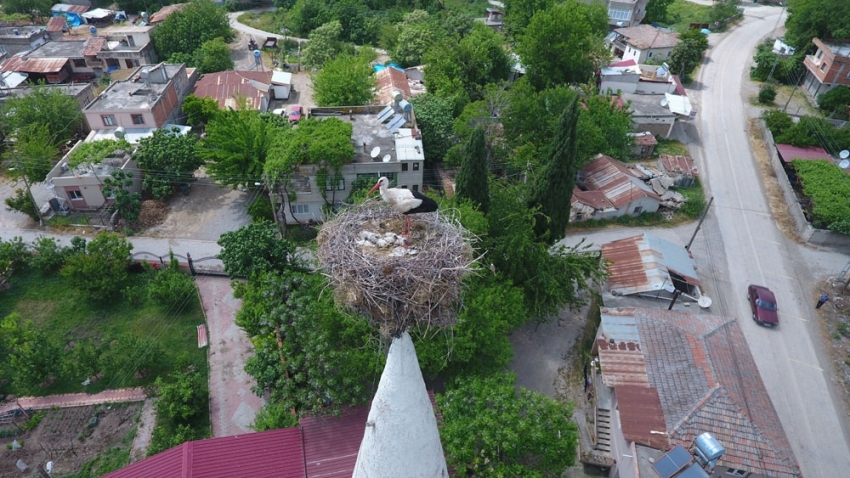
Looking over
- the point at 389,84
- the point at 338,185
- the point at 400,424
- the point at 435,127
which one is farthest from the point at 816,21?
the point at 400,424

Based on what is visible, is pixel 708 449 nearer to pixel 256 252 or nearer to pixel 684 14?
A: pixel 256 252

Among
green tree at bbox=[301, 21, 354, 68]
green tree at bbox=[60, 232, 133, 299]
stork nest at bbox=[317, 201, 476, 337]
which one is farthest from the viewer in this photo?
green tree at bbox=[301, 21, 354, 68]

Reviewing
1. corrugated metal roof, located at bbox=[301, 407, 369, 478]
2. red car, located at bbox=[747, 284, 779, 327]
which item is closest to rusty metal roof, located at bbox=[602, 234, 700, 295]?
red car, located at bbox=[747, 284, 779, 327]

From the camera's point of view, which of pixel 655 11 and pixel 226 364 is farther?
pixel 655 11

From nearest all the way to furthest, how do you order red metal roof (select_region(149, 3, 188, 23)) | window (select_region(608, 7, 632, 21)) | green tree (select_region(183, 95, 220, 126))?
green tree (select_region(183, 95, 220, 126)) < red metal roof (select_region(149, 3, 188, 23)) < window (select_region(608, 7, 632, 21))

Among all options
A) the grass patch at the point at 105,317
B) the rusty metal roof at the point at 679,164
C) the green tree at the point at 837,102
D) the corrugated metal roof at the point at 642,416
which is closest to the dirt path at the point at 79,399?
the grass patch at the point at 105,317

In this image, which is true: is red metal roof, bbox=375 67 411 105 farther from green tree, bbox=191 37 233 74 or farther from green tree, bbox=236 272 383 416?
green tree, bbox=236 272 383 416
